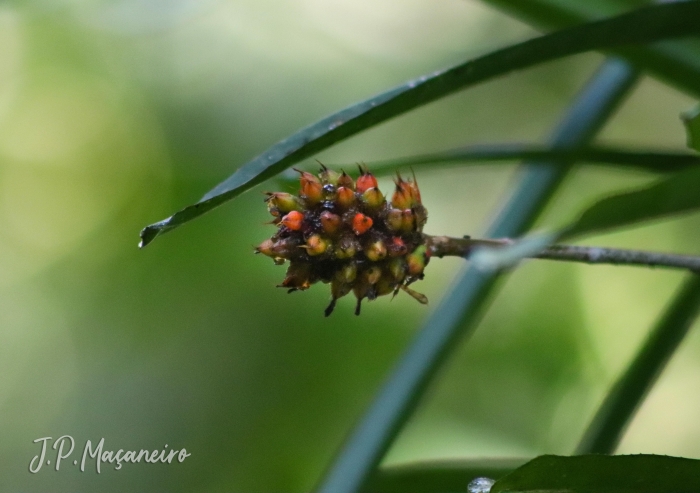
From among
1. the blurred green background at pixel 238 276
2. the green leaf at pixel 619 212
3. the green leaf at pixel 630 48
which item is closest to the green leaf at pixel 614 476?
the green leaf at pixel 619 212

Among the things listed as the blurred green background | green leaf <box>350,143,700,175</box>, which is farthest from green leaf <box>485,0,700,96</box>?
the blurred green background

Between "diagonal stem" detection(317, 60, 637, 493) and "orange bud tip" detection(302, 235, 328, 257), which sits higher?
"diagonal stem" detection(317, 60, 637, 493)

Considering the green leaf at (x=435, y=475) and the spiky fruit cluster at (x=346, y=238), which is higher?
the spiky fruit cluster at (x=346, y=238)

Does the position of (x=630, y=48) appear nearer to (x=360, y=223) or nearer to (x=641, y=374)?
(x=641, y=374)

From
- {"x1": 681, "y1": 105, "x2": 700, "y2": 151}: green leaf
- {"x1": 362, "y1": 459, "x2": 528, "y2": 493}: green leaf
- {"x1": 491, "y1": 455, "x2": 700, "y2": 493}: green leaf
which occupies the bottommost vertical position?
{"x1": 491, "y1": 455, "x2": 700, "y2": 493}: green leaf

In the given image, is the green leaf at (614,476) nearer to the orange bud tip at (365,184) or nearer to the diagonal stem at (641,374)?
the orange bud tip at (365,184)

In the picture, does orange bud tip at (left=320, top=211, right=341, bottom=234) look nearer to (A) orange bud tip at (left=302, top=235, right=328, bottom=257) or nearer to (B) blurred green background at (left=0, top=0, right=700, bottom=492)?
(A) orange bud tip at (left=302, top=235, right=328, bottom=257)

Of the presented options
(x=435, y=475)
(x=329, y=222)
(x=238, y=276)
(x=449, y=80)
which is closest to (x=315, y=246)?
(x=329, y=222)
